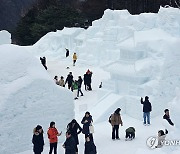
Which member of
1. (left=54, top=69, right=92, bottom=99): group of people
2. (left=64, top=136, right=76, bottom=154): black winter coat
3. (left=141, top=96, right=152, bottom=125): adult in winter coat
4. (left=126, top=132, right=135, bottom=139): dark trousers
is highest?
(left=54, top=69, right=92, bottom=99): group of people

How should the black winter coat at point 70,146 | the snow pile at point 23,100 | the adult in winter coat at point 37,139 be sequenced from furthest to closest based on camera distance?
the snow pile at point 23,100
the adult in winter coat at point 37,139
the black winter coat at point 70,146

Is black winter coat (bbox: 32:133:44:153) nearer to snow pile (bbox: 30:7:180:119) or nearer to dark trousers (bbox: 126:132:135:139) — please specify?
dark trousers (bbox: 126:132:135:139)

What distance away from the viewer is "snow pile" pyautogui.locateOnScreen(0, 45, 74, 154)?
40.8ft

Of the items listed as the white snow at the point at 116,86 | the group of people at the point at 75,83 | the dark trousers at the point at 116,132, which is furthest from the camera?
the group of people at the point at 75,83

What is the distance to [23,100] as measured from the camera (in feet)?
41.5

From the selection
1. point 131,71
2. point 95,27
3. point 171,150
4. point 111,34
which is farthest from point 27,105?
point 95,27

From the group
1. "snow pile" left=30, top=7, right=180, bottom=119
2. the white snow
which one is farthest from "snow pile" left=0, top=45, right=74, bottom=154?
"snow pile" left=30, top=7, right=180, bottom=119

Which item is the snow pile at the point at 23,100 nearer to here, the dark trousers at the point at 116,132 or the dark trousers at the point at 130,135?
the dark trousers at the point at 116,132

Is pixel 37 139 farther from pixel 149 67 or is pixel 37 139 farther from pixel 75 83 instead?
pixel 75 83

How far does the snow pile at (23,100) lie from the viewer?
40.8 feet

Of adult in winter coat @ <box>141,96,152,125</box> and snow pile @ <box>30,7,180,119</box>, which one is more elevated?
snow pile @ <box>30,7,180,119</box>

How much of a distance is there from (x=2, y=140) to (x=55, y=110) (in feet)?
6.94

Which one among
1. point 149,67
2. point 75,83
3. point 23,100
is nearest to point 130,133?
point 23,100

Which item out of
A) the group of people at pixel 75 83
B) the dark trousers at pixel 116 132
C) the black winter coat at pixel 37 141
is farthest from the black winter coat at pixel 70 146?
the group of people at pixel 75 83
